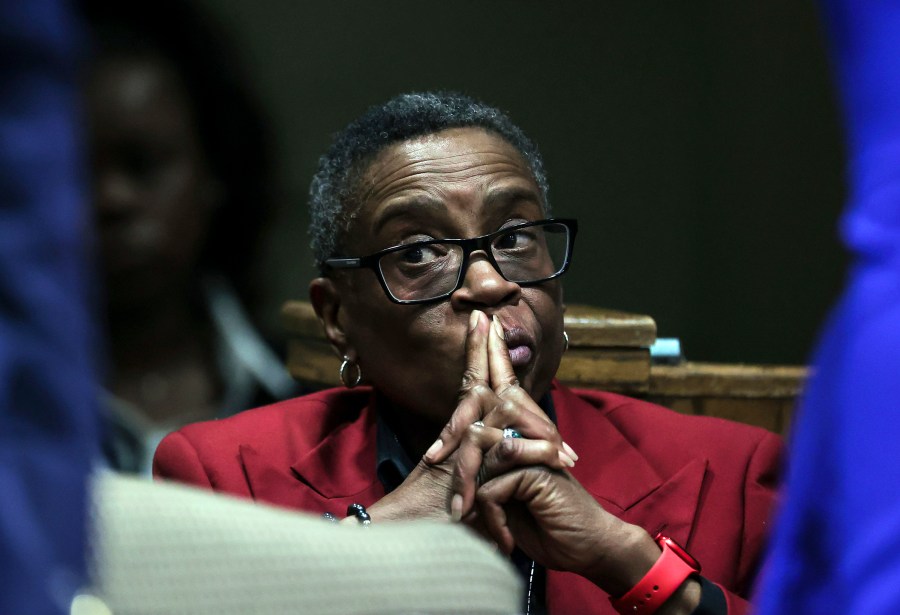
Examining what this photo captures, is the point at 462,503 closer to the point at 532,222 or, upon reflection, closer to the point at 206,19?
the point at 532,222

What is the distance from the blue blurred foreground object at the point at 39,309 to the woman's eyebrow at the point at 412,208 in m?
1.65

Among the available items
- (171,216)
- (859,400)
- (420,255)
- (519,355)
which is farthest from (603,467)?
(171,216)

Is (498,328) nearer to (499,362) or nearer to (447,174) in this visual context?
(499,362)

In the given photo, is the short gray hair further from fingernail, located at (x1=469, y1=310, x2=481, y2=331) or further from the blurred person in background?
the blurred person in background

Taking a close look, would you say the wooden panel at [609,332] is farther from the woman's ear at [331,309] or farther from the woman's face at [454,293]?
the woman's ear at [331,309]

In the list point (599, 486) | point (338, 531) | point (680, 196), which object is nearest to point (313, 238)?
point (599, 486)

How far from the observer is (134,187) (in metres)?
3.40

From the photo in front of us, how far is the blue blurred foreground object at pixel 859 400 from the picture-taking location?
0.65m

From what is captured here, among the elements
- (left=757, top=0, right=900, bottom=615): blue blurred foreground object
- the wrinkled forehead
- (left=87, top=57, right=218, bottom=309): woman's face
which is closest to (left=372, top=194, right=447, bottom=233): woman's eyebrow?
the wrinkled forehead

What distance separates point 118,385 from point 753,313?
2.46 m

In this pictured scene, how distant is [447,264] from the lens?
221 centimetres

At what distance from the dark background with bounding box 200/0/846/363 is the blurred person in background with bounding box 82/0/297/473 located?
0.53 m

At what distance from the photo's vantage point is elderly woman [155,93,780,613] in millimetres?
1904

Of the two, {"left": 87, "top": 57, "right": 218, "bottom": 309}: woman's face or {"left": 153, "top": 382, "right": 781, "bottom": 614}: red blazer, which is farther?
{"left": 87, "top": 57, "right": 218, "bottom": 309}: woman's face
